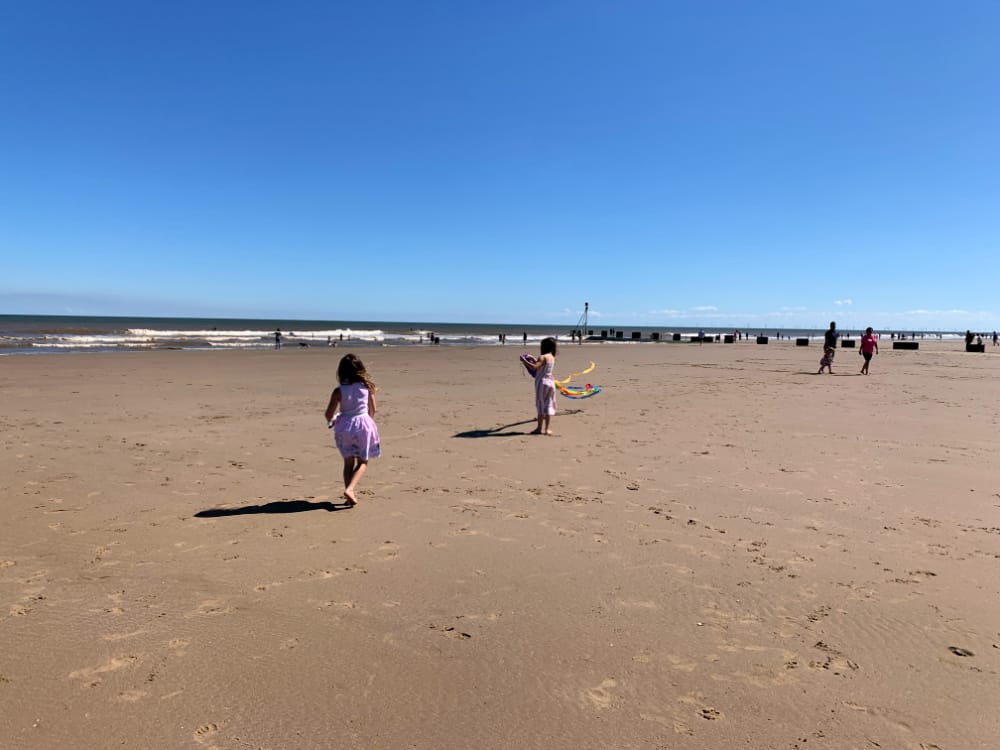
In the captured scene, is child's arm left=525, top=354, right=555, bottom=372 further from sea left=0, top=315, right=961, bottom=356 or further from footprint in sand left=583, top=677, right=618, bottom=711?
sea left=0, top=315, right=961, bottom=356

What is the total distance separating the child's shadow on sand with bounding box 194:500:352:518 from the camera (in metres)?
5.91

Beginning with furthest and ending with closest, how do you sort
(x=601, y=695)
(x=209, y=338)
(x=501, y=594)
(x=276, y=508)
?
(x=209, y=338)
(x=276, y=508)
(x=501, y=594)
(x=601, y=695)

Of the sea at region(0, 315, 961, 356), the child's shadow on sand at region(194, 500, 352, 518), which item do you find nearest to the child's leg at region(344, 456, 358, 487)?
the child's shadow on sand at region(194, 500, 352, 518)

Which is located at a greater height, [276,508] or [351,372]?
[351,372]

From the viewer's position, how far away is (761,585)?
14.4 feet

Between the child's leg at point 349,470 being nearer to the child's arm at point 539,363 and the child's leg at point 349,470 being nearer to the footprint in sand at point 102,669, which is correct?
the footprint in sand at point 102,669

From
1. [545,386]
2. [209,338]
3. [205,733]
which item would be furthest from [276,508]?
[209,338]

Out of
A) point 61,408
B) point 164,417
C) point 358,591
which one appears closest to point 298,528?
point 358,591

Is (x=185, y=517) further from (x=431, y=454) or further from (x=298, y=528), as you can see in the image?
(x=431, y=454)

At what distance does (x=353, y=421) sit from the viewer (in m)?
6.28

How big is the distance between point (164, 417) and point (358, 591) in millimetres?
8991

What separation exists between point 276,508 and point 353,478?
0.78 meters

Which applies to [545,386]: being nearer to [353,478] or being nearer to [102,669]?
[353,478]

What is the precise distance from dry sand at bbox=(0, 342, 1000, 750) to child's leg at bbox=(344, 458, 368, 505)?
207 mm
